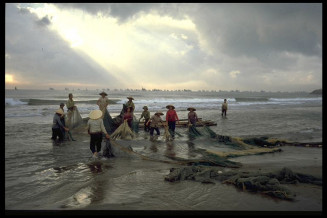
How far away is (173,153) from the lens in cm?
774

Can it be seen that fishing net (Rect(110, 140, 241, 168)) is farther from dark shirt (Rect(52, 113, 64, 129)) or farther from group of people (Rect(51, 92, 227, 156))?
dark shirt (Rect(52, 113, 64, 129))

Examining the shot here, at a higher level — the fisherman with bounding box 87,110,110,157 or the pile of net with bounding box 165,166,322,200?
the fisherman with bounding box 87,110,110,157

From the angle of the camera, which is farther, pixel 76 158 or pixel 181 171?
pixel 76 158

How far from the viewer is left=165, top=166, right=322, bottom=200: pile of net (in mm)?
4105

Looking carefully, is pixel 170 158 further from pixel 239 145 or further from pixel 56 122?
pixel 56 122

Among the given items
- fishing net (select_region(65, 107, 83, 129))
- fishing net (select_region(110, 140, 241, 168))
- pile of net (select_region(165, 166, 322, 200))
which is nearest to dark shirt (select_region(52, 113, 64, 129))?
fishing net (select_region(65, 107, 83, 129))

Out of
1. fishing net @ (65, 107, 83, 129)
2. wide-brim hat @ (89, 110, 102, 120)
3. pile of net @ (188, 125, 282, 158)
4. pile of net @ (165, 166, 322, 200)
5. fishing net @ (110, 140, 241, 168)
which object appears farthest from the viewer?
fishing net @ (65, 107, 83, 129)

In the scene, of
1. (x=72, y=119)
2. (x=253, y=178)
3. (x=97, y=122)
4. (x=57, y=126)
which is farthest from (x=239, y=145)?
(x=72, y=119)

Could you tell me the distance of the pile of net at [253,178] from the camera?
4.11 metres

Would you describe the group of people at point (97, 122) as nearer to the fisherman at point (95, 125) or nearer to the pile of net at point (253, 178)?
the fisherman at point (95, 125)

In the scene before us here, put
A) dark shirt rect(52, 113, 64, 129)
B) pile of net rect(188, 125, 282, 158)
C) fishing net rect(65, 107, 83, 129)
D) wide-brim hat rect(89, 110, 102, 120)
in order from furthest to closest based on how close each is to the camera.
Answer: fishing net rect(65, 107, 83, 129)
dark shirt rect(52, 113, 64, 129)
pile of net rect(188, 125, 282, 158)
wide-brim hat rect(89, 110, 102, 120)
